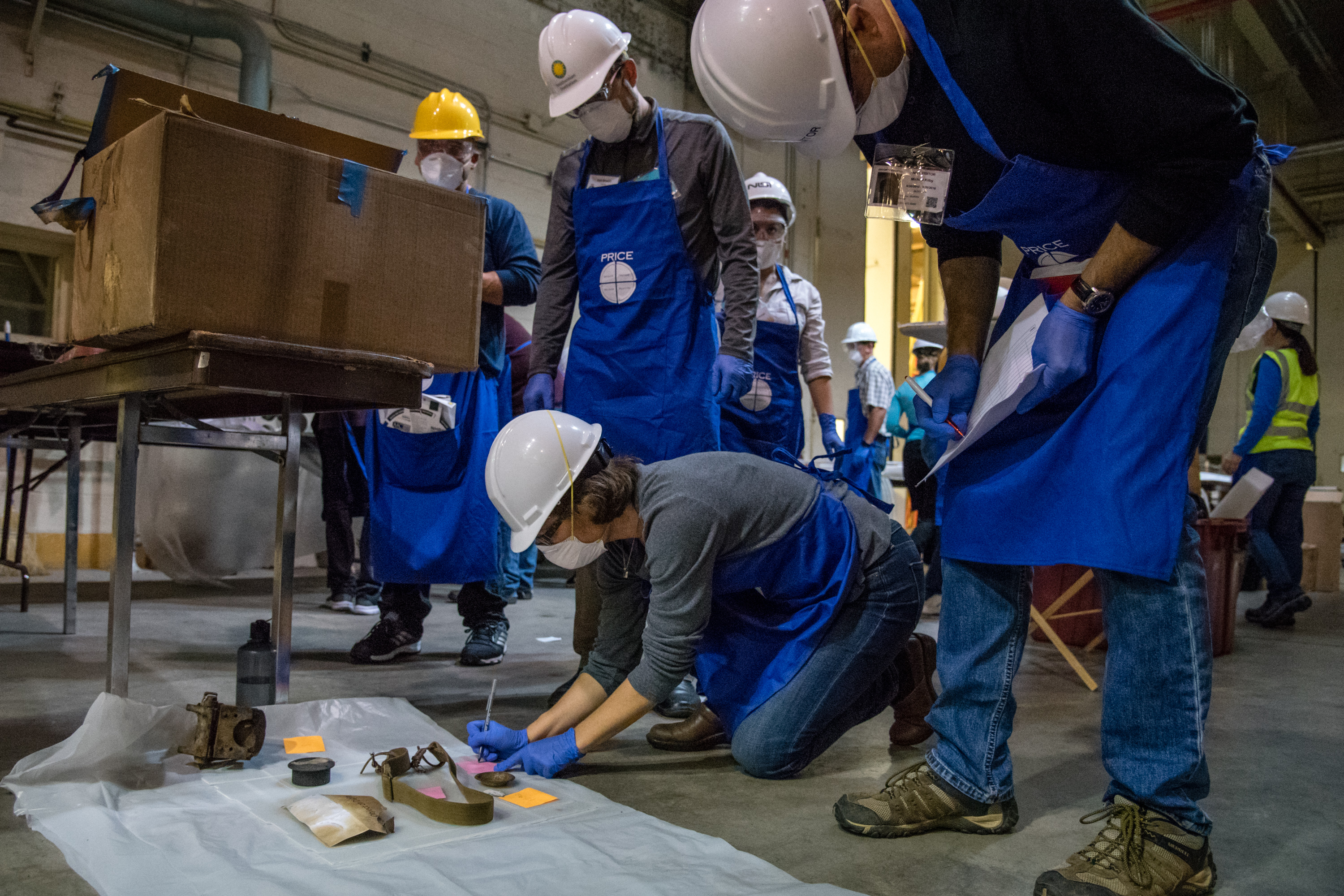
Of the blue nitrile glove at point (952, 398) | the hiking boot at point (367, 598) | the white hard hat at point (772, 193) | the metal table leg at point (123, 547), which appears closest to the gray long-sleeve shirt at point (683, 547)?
the blue nitrile glove at point (952, 398)

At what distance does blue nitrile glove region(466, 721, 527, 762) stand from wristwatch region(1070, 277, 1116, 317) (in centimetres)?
129

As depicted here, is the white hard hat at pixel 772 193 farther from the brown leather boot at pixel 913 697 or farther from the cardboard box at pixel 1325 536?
the cardboard box at pixel 1325 536

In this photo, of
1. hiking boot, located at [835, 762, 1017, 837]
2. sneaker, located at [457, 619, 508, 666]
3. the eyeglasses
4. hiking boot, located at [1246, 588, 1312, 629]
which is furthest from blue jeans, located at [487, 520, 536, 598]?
hiking boot, located at [1246, 588, 1312, 629]

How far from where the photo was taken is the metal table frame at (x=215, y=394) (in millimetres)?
1690

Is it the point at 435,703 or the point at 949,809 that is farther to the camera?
the point at 435,703

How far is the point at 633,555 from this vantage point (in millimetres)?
1914

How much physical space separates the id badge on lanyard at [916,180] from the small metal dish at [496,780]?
3.77ft

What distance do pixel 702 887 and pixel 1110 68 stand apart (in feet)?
3.93

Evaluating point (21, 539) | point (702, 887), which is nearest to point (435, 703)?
point (702, 887)

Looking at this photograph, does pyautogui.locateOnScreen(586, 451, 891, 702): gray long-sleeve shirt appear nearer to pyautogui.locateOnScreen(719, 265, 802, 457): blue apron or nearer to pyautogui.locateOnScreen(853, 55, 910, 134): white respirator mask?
pyautogui.locateOnScreen(853, 55, 910, 134): white respirator mask

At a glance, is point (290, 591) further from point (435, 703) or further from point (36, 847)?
point (36, 847)

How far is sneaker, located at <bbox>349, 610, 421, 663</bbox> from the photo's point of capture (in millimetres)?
2996

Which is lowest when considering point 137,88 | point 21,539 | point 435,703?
point 435,703

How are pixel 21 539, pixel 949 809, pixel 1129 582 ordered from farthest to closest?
pixel 21 539
pixel 949 809
pixel 1129 582
